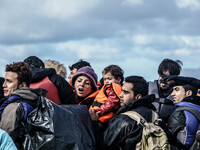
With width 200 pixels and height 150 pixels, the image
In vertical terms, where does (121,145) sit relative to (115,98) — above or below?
below

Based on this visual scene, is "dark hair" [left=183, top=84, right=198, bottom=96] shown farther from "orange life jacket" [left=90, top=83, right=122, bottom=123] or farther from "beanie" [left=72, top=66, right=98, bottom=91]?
"beanie" [left=72, top=66, right=98, bottom=91]

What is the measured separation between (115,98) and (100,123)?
1.51 feet

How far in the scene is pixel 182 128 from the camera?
5668 mm

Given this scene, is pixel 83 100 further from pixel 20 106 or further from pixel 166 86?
pixel 20 106

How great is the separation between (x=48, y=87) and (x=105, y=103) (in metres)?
0.92

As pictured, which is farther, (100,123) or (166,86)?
(166,86)

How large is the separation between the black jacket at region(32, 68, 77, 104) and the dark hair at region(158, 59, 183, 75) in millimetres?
2319

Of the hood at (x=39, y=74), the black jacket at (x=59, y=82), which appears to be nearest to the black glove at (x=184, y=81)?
the black jacket at (x=59, y=82)

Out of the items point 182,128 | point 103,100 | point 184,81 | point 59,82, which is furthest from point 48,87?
point 184,81

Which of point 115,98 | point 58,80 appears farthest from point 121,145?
point 58,80

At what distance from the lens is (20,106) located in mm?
4551

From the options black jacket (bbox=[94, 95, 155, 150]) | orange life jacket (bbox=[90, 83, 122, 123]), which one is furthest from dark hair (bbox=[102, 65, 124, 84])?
black jacket (bbox=[94, 95, 155, 150])

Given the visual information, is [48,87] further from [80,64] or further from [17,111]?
[80,64]

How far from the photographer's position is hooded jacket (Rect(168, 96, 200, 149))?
5648 millimetres
